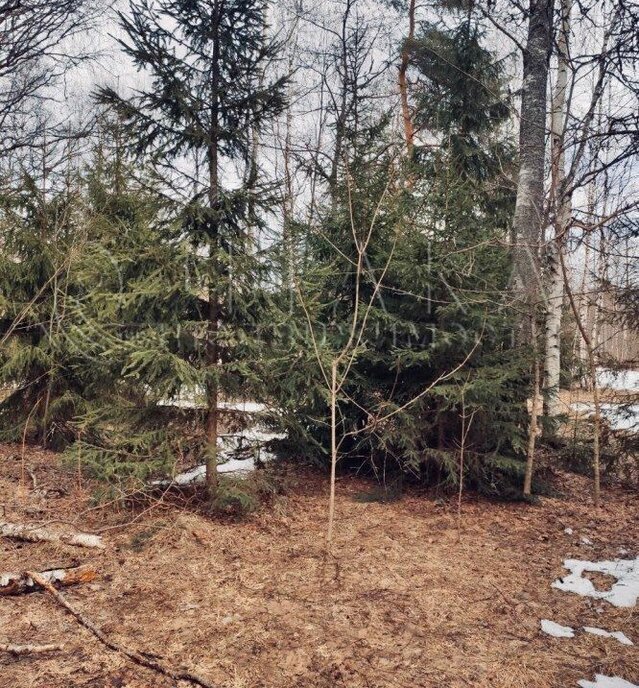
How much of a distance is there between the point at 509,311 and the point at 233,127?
13.5 feet

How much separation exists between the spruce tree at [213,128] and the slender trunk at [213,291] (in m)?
0.01

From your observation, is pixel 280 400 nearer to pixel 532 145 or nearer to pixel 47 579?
pixel 47 579

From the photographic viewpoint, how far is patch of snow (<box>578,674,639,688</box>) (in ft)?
8.43

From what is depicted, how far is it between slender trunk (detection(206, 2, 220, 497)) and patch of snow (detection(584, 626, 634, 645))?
137 inches

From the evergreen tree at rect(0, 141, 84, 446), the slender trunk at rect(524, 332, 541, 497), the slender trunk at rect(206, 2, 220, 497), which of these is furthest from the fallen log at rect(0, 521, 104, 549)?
the slender trunk at rect(524, 332, 541, 497)

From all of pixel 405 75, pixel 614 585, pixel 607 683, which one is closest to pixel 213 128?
pixel 607 683

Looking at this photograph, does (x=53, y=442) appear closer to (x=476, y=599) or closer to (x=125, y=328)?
(x=125, y=328)

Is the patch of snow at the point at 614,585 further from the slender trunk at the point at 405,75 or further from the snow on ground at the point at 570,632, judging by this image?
the slender trunk at the point at 405,75

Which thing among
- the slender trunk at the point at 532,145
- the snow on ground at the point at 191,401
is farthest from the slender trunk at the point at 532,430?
the snow on ground at the point at 191,401

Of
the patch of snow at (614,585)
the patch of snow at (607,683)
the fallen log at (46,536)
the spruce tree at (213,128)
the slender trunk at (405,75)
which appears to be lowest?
the patch of snow at (614,585)

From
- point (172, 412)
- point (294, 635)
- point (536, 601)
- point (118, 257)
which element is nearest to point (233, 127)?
point (118, 257)

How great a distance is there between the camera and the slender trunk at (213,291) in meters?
4.80

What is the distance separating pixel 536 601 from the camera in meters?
3.60

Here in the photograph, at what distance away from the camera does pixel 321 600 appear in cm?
347
